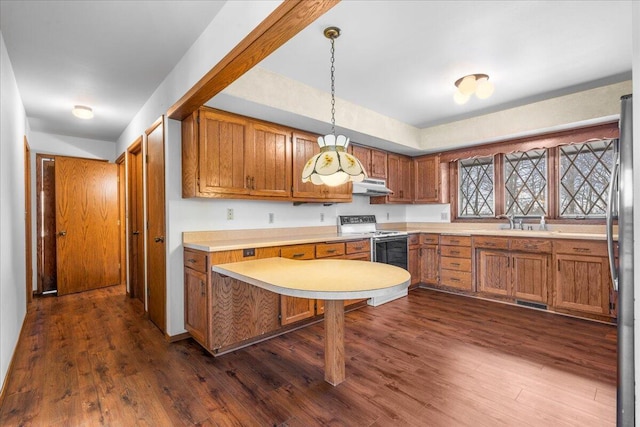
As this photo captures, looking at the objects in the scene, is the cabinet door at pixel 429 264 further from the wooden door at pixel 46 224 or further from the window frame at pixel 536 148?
the wooden door at pixel 46 224

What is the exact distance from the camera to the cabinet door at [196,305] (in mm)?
2545

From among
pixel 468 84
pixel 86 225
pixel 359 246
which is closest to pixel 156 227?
pixel 359 246

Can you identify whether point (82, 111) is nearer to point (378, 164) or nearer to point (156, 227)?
point (156, 227)

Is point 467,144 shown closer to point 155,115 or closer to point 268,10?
point 268,10

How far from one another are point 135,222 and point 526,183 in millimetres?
5338

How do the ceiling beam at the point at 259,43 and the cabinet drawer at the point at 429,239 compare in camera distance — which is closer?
the ceiling beam at the point at 259,43

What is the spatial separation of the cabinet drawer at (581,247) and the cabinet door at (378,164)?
2228 mm

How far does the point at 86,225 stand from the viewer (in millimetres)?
4695

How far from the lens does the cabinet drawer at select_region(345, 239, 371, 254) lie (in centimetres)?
355

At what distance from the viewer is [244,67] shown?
196cm

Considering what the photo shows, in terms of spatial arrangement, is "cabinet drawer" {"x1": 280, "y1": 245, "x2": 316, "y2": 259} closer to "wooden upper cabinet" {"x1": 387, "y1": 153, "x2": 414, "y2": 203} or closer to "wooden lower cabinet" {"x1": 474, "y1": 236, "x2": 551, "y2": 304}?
"wooden upper cabinet" {"x1": 387, "y1": 153, "x2": 414, "y2": 203}

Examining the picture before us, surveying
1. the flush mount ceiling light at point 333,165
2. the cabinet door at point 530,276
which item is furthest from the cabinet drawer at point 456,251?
the flush mount ceiling light at point 333,165

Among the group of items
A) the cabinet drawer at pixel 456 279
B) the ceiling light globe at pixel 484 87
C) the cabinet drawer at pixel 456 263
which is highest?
the ceiling light globe at pixel 484 87

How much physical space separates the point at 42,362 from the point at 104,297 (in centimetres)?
209
